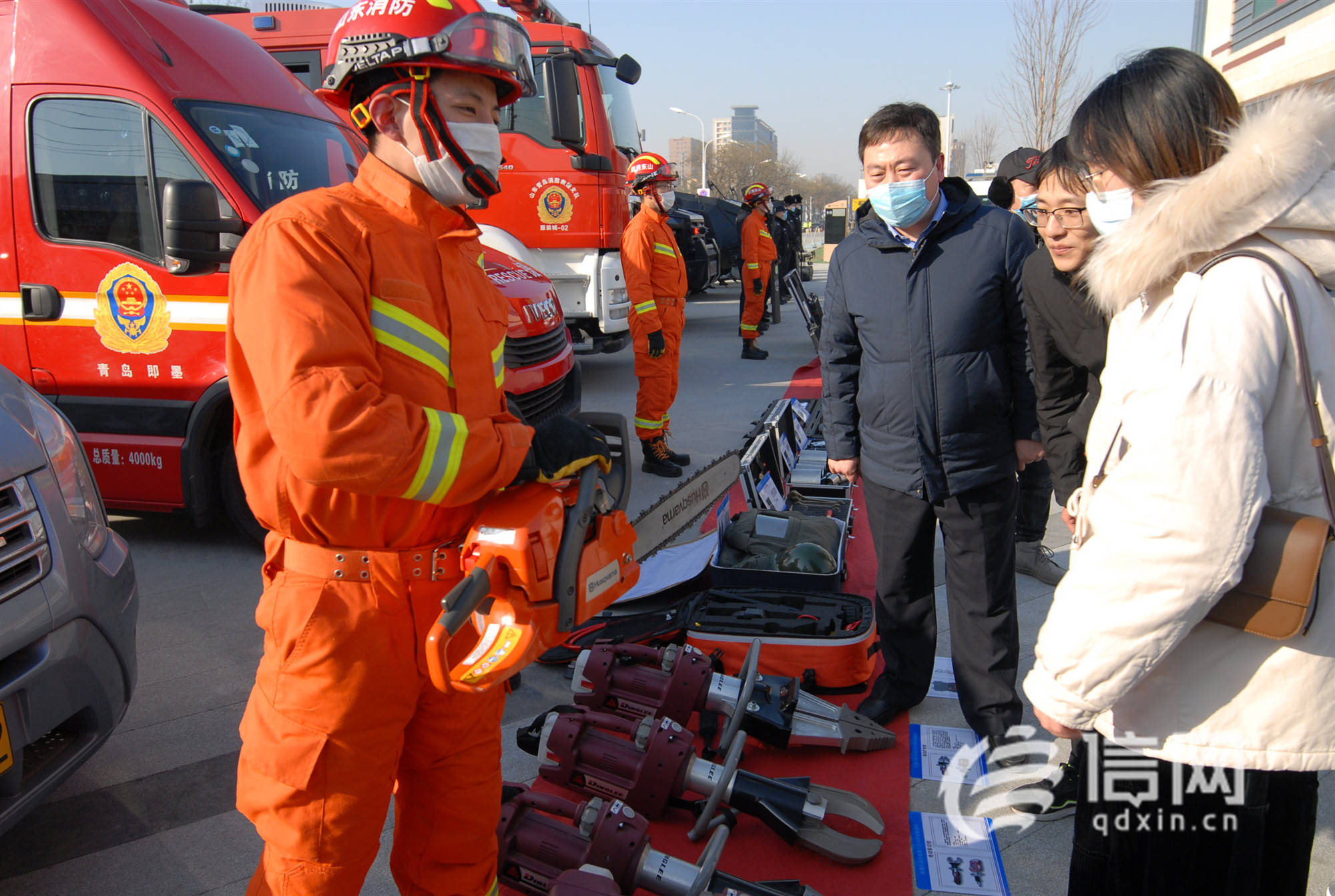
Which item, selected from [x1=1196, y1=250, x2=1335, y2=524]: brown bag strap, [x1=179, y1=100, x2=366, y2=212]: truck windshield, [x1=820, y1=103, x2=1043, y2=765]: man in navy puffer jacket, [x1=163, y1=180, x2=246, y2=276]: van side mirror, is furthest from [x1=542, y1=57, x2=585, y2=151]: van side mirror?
[x1=1196, y1=250, x2=1335, y2=524]: brown bag strap

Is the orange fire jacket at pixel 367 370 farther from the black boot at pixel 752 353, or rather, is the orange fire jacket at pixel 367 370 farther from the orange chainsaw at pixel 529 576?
the black boot at pixel 752 353

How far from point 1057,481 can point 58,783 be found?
3218 millimetres

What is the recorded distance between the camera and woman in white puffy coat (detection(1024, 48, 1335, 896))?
1.23m

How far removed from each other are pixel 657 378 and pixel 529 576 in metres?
4.81

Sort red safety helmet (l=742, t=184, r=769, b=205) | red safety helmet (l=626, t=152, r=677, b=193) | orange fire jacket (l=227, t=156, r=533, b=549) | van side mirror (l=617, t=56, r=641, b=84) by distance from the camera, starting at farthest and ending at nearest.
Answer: red safety helmet (l=742, t=184, r=769, b=205) → van side mirror (l=617, t=56, r=641, b=84) → red safety helmet (l=626, t=152, r=677, b=193) → orange fire jacket (l=227, t=156, r=533, b=549)

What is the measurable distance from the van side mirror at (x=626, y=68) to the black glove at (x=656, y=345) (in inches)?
130

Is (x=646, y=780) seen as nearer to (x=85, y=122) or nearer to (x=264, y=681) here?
(x=264, y=681)

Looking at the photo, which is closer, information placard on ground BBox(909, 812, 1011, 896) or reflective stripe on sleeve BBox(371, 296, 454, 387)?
reflective stripe on sleeve BBox(371, 296, 454, 387)

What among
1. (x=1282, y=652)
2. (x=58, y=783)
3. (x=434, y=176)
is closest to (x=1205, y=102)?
(x=1282, y=652)

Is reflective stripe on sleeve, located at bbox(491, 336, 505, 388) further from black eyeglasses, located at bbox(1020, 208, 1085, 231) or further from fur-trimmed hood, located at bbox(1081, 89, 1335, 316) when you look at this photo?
black eyeglasses, located at bbox(1020, 208, 1085, 231)

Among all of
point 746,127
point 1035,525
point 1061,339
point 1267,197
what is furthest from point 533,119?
point 746,127

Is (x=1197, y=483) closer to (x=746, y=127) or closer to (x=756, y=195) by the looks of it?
(x=756, y=195)

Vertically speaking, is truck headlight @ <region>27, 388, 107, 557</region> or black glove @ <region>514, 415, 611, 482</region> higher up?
black glove @ <region>514, 415, 611, 482</region>

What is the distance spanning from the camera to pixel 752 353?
11.8 metres
